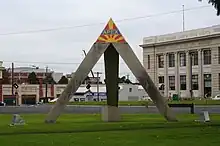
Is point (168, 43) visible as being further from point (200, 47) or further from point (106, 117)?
point (106, 117)

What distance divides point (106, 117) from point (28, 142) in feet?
46.9

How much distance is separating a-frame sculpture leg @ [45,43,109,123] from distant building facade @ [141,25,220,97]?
9400cm

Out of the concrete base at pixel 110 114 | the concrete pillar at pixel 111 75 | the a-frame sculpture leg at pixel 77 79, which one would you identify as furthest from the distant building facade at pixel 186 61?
A: the a-frame sculpture leg at pixel 77 79

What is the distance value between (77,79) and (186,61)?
105m

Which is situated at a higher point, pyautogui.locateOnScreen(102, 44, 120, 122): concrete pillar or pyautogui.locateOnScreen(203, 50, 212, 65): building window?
pyautogui.locateOnScreen(203, 50, 212, 65): building window

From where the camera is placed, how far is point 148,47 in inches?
5753

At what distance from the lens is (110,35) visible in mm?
30984

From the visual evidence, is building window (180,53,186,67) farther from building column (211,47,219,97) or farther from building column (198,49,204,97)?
building column (211,47,219,97)

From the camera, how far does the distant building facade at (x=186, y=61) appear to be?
408 ft

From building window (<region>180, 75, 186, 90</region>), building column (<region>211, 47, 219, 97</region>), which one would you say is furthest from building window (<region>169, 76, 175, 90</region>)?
building column (<region>211, 47, 219, 97</region>)

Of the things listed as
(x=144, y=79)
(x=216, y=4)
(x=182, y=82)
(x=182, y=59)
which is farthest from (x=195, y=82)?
(x=216, y=4)

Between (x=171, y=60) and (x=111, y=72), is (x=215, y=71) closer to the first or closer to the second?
(x=171, y=60)

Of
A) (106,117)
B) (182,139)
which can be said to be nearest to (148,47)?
(106,117)

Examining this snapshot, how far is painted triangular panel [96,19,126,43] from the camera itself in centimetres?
3091
